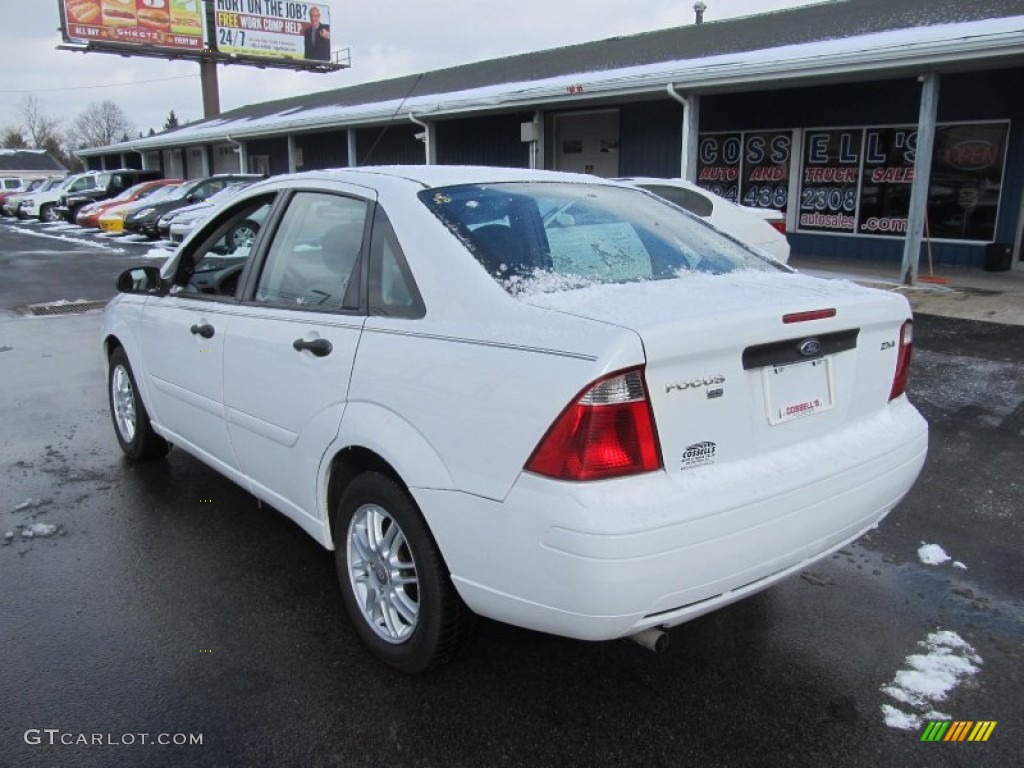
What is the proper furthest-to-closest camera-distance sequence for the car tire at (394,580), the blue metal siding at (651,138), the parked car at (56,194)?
the parked car at (56,194) → the blue metal siding at (651,138) → the car tire at (394,580)

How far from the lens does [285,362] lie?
3.03m

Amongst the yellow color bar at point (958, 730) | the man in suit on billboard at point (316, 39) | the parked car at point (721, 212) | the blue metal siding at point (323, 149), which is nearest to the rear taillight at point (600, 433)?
the yellow color bar at point (958, 730)

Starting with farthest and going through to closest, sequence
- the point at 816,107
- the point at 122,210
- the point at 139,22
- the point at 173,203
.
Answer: the point at 139,22 → the point at 122,210 → the point at 173,203 → the point at 816,107

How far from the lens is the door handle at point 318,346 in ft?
9.28

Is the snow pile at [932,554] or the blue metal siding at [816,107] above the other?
the blue metal siding at [816,107]

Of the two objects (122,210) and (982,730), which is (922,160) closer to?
(982,730)

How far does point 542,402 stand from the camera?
2141mm

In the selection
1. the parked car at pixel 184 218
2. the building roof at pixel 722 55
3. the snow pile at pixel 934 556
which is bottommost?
the snow pile at pixel 934 556

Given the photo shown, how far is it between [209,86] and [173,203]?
29.3 m

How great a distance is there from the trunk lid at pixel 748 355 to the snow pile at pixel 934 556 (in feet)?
3.80

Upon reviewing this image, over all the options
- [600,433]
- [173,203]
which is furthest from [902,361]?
[173,203]

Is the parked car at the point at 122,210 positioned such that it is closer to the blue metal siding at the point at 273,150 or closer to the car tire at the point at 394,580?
the blue metal siding at the point at 273,150

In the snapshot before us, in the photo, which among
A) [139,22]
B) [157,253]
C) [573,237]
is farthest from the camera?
[139,22]

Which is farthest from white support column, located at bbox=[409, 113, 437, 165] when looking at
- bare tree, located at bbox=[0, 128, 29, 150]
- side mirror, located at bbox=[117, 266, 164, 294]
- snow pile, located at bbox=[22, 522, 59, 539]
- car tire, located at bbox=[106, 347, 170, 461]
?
bare tree, located at bbox=[0, 128, 29, 150]
